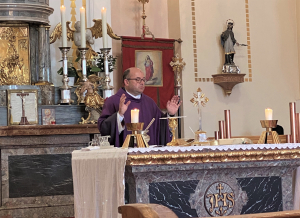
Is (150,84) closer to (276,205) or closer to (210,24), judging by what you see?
(210,24)

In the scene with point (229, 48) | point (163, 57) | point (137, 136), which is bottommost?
point (137, 136)

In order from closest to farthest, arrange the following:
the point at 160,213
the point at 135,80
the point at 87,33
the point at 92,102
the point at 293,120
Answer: the point at 160,213
the point at 293,120
the point at 135,80
the point at 92,102
the point at 87,33

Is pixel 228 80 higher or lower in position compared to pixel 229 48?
lower

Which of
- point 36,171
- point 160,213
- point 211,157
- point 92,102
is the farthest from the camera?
point 92,102

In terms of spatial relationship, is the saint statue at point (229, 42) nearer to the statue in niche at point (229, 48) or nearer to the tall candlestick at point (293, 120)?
the statue in niche at point (229, 48)

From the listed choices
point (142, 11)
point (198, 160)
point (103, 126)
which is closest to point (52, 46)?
point (142, 11)

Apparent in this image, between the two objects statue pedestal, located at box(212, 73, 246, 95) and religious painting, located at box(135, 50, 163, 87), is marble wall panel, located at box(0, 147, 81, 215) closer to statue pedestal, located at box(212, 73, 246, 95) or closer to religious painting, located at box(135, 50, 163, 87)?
religious painting, located at box(135, 50, 163, 87)

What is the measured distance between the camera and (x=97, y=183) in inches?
158

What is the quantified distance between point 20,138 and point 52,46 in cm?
249

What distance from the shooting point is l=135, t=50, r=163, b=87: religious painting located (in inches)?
429

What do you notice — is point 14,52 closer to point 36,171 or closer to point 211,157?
point 36,171

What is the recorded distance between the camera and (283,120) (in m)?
11.5

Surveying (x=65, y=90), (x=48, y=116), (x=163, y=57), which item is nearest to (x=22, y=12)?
(x=65, y=90)

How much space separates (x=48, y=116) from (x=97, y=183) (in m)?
3.85
